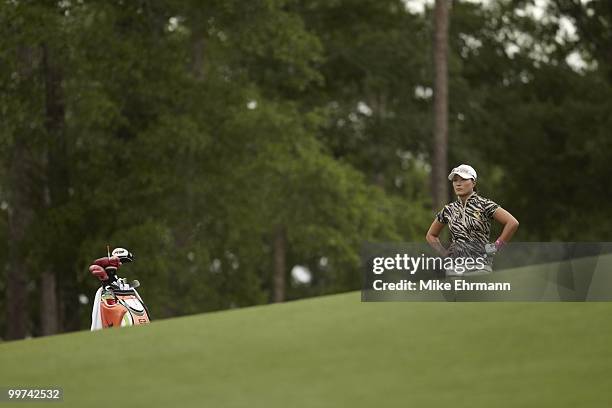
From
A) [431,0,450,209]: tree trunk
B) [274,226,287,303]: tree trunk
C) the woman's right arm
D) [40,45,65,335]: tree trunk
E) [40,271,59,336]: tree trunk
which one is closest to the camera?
the woman's right arm

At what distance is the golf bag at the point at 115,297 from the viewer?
9758 millimetres

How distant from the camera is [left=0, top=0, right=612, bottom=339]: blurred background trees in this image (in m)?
27.3

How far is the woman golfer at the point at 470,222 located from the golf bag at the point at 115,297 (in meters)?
2.36

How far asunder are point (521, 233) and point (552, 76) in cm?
513

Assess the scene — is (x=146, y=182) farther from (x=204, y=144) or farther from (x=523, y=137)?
(x=523, y=137)

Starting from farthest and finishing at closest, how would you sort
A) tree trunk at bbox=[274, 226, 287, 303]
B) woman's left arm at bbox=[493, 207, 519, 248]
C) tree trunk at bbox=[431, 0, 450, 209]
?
tree trunk at bbox=[274, 226, 287, 303], tree trunk at bbox=[431, 0, 450, 209], woman's left arm at bbox=[493, 207, 519, 248]

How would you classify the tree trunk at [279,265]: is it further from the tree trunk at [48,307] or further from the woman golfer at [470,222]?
the woman golfer at [470,222]

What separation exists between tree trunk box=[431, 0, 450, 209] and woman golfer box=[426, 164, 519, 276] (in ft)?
76.3

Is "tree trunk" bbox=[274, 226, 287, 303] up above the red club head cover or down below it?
above

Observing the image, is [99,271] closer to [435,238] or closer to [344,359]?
[344,359]

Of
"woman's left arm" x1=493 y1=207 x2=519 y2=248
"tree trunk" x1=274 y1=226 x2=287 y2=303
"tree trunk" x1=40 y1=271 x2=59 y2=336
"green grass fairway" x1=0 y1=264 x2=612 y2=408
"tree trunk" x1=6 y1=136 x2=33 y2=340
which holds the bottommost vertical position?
"green grass fairway" x1=0 y1=264 x2=612 y2=408

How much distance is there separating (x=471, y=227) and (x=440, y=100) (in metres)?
23.9

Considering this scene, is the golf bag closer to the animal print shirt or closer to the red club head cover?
the red club head cover

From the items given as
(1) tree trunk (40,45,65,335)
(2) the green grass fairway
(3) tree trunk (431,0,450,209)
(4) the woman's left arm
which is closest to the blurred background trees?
(1) tree trunk (40,45,65,335)
